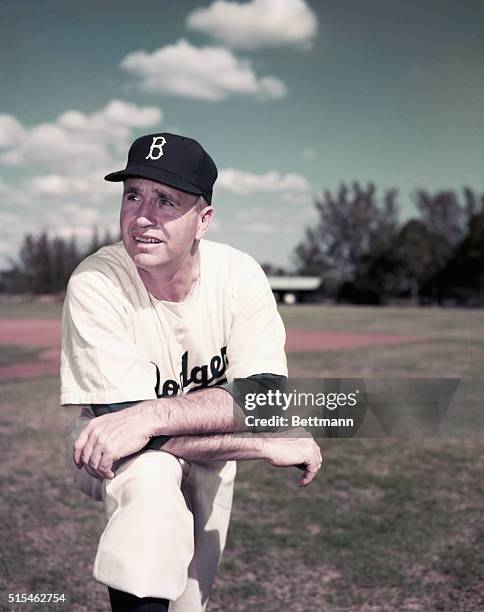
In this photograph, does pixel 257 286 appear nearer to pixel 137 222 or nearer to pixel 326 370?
pixel 137 222

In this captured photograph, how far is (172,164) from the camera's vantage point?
1.55m

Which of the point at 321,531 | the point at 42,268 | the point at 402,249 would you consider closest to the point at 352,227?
the point at 402,249

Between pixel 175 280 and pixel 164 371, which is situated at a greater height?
pixel 175 280

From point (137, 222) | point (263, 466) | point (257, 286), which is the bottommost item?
point (263, 466)

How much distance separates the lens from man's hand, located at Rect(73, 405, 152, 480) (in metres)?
1.40

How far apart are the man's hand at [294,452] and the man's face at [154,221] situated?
525 mm

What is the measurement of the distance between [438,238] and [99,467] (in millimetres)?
41202

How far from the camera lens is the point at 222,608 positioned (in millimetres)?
2574

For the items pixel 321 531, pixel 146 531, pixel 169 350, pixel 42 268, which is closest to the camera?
pixel 146 531

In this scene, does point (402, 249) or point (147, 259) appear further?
point (402, 249)

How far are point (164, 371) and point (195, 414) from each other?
0.34 meters

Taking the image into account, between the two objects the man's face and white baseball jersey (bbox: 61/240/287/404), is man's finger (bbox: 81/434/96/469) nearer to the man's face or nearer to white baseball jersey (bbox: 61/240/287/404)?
white baseball jersey (bbox: 61/240/287/404)

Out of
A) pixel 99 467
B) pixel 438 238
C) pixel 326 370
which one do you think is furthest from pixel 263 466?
pixel 438 238

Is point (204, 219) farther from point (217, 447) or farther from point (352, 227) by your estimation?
point (352, 227)
